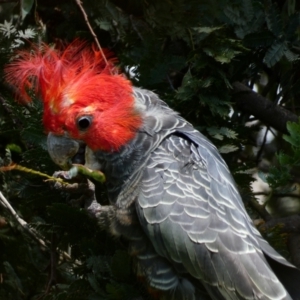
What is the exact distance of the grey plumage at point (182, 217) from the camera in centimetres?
320

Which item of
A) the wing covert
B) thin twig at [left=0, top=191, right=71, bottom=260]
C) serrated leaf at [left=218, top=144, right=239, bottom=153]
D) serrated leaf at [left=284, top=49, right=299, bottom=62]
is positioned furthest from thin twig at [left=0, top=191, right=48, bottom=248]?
serrated leaf at [left=284, top=49, right=299, bottom=62]

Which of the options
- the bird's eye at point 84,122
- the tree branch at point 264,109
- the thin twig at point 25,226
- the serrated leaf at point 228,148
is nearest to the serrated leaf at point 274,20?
the tree branch at point 264,109

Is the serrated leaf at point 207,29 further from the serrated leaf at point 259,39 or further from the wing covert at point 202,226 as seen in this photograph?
the wing covert at point 202,226

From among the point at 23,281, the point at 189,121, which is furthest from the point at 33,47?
the point at 23,281

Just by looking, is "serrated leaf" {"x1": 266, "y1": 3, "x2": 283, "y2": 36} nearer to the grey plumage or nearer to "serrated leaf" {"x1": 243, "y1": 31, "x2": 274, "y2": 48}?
"serrated leaf" {"x1": 243, "y1": 31, "x2": 274, "y2": 48}

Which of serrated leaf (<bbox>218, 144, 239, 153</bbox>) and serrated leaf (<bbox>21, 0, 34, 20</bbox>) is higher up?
serrated leaf (<bbox>21, 0, 34, 20</bbox>)

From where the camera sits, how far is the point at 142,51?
3705 millimetres

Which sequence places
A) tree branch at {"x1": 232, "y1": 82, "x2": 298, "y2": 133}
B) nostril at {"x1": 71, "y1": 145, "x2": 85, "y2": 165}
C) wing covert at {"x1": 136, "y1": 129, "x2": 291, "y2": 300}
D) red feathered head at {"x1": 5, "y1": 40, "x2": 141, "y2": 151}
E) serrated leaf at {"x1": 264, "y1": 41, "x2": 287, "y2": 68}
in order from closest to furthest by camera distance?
wing covert at {"x1": 136, "y1": 129, "x2": 291, "y2": 300} → red feathered head at {"x1": 5, "y1": 40, "x2": 141, "y2": 151} → nostril at {"x1": 71, "y1": 145, "x2": 85, "y2": 165} → serrated leaf at {"x1": 264, "y1": 41, "x2": 287, "y2": 68} → tree branch at {"x1": 232, "y1": 82, "x2": 298, "y2": 133}

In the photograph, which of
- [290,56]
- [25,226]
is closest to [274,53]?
[290,56]

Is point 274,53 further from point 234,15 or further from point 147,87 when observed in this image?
point 147,87

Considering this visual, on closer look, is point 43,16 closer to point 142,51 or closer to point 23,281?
point 142,51

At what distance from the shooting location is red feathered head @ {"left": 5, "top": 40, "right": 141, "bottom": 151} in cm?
335

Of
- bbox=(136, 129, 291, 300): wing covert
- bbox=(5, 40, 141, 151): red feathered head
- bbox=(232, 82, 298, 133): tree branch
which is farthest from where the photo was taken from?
bbox=(232, 82, 298, 133): tree branch

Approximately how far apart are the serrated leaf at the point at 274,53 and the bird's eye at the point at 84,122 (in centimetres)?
87
